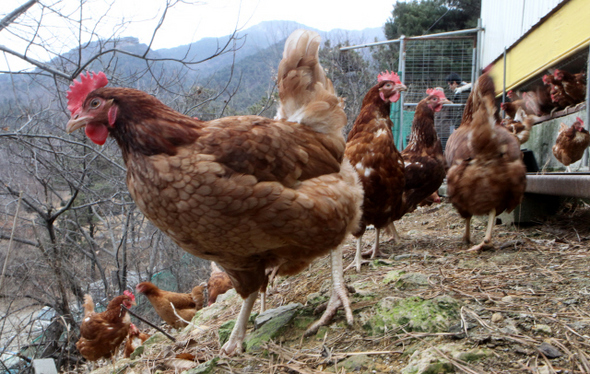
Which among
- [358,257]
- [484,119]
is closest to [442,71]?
[484,119]

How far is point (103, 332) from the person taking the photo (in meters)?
5.20

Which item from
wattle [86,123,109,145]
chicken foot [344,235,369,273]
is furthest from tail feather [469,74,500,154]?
wattle [86,123,109,145]

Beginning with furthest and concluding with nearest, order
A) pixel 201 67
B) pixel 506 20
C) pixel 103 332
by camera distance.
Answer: pixel 201 67, pixel 506 20, pixel 103 332

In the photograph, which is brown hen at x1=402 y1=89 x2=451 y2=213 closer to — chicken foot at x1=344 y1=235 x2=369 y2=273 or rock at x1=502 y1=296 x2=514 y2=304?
chicken foot at x1=344 y1=235 x2=369 y2=273

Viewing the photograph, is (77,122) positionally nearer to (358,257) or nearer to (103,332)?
(358,257)

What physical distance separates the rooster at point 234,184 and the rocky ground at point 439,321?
185mm

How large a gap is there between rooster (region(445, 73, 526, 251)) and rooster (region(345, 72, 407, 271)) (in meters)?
0.57

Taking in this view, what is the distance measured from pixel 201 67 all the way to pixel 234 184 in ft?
40.4

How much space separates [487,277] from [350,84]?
11.3 m

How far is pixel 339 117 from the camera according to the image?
242 cm

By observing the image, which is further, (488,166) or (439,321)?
(488,166)

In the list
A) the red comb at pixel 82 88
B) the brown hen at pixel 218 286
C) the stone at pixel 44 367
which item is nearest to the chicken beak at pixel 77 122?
the red comb at pixel 82 88

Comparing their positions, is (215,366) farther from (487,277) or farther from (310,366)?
(487,277)

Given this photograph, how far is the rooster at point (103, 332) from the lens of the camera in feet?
17.0
